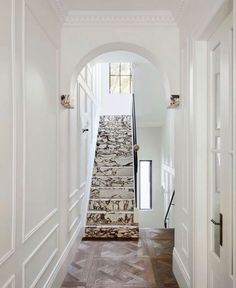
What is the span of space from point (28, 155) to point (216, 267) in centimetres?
155

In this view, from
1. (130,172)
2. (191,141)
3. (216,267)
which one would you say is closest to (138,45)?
(191,141)

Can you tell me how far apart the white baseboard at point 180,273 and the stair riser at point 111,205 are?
200cm

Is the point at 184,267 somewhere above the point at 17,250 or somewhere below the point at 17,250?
below

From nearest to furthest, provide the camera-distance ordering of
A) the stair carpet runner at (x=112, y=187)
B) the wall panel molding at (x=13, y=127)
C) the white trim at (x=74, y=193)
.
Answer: the wall panel molding at (x=13, y=127), the white trim at (x=74, y=193), the stair carpet runner at (x=112, y=187)

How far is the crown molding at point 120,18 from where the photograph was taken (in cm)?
322

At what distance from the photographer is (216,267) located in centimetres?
224

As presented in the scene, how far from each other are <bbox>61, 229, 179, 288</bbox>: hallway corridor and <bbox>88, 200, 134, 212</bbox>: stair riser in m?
0.67

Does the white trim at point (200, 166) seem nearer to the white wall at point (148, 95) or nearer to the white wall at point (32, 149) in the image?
the white wall at point (32, 149)

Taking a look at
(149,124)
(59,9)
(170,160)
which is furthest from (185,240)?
(149,124)

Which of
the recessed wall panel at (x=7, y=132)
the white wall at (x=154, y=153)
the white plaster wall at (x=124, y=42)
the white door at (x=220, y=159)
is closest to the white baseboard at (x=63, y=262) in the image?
the recessed wall panel at (x=7, y=132)

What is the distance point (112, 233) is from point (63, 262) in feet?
5.04

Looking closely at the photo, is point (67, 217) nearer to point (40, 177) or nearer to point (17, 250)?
point (40, 177)

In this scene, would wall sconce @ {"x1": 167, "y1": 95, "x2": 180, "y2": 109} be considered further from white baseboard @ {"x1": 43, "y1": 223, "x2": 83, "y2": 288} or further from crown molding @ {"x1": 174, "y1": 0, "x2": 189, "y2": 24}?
white baseboard @ {"x1": 43, "y1": 223, "x2": 83, "y2": 288}

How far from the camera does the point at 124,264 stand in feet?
12.4
